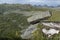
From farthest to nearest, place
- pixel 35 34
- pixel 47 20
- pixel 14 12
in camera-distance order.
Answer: pixel 14 12, pixel 47 20, pixel 35 34

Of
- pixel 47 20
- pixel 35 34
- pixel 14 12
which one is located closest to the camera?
pixel 35 34

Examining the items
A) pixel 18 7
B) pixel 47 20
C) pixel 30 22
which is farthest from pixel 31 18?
pixel 18 7

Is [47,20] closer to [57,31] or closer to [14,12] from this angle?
[57,31]

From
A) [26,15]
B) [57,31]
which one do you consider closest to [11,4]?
[26,15]

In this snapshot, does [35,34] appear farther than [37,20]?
No

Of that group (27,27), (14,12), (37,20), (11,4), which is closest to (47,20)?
(37,20)

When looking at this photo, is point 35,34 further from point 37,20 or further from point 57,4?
point 57,4

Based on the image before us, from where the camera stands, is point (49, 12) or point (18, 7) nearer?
point (49, 12)

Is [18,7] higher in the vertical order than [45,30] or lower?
higher

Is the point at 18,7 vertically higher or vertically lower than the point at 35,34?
higher
